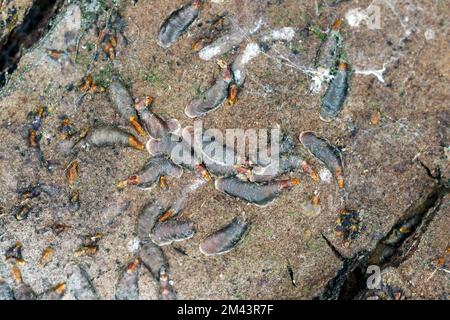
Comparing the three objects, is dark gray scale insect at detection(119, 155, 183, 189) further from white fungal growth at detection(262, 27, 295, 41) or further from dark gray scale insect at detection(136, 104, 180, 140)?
white fungal growth at detection(262, 27, 295, 41)

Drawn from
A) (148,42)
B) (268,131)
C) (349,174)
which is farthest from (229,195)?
(148,42)

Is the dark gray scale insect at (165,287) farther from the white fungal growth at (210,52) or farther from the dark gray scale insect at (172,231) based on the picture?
the white fungal growth at (210,52)

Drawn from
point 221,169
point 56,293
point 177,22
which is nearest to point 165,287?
point 56,293

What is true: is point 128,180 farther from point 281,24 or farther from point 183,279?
point 281,24

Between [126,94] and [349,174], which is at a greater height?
[126,94]

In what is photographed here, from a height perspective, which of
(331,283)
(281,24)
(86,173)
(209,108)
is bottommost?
(331,283)
